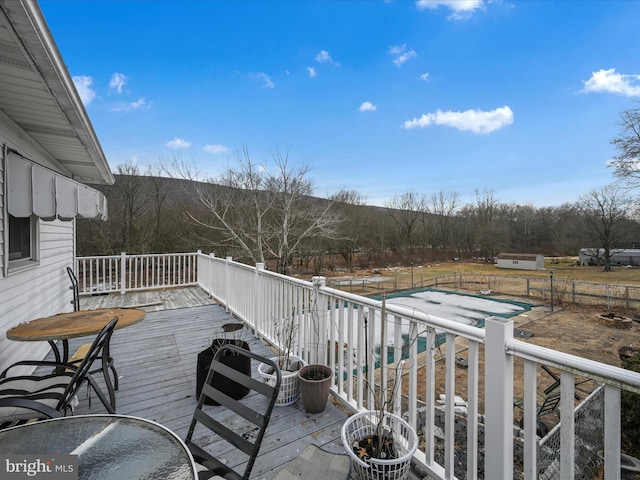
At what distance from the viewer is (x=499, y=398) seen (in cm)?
131

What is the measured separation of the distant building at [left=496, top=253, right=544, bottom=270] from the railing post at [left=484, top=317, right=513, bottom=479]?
38247mm

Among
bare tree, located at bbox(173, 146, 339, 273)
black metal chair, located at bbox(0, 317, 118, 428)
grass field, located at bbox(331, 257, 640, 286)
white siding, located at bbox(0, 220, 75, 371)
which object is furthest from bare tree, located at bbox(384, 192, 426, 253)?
black metal chair, located at bbox(0, 317, 118, 428)

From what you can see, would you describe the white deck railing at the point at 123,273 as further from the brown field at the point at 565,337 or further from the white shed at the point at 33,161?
the brown field at the point at 565,337

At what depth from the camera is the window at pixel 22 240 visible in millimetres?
2914

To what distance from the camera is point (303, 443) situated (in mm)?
2035

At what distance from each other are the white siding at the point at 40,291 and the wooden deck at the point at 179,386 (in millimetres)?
740

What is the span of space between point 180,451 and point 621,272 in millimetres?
41622

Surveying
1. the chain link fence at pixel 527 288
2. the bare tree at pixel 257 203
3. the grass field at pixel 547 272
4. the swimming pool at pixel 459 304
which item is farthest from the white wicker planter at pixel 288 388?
the grass field at pixel 547 272

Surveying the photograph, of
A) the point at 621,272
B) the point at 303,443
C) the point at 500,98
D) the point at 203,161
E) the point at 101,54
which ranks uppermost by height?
the point at 500,98

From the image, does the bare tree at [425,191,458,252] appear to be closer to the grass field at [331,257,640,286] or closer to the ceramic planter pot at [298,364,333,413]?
the grass field at [331,257,640,286]

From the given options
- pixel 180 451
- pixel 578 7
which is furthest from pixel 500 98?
pixel 180 451

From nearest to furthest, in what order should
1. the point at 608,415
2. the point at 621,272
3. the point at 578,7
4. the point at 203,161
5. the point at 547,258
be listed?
the point at 608,415 → the point at 578,7 → the point at 203,161 → the point at 621,272 → the point at 547,258

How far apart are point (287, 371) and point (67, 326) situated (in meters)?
1.92

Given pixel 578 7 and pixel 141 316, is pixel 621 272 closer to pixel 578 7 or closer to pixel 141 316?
pixel 578 7
